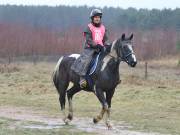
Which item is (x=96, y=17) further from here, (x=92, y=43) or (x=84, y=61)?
(x=84, y=61)

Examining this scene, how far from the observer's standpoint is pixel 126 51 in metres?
10.9

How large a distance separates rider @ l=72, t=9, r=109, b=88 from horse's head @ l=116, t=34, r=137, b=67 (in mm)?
507

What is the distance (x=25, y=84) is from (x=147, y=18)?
3235 inches

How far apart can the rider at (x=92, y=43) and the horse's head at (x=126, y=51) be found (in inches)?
20.0

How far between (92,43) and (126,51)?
937 mm

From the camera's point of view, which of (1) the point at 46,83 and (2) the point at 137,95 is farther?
(1) the point at 46,83

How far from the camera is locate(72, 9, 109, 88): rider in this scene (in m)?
11.5

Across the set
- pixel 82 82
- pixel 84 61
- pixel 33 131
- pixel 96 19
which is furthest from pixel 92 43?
pixel 33 131

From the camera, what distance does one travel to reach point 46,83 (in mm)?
23766

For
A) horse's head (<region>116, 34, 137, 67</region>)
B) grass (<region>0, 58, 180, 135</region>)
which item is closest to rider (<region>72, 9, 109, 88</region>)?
horse's head (<region>116, 34, 137, 67</region>)

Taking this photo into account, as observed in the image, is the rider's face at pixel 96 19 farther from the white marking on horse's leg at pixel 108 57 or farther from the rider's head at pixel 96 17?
the white marking on horse's leg at pixel 108 57

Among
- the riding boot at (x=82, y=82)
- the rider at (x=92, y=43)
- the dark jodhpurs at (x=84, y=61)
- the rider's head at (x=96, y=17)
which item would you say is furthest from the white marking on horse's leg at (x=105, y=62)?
the rider's head at (x=96, y=17)

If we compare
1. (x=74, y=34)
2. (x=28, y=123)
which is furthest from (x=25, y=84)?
(x=74, y=34)

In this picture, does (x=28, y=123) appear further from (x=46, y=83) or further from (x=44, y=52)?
(x=44, y=52)
